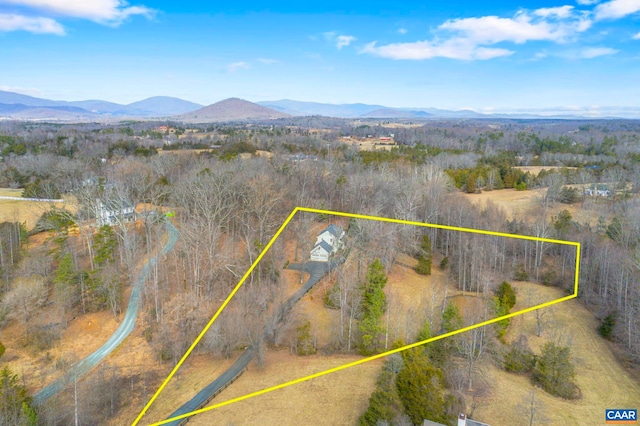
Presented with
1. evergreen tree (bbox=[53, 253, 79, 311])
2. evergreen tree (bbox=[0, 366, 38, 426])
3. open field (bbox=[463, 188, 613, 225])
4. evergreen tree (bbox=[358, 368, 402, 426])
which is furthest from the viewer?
open field (bbox=[463, 188, 613, 225])

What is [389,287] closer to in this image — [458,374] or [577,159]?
[458,374]

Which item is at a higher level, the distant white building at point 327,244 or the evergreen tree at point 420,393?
the distant white building at point 327,244

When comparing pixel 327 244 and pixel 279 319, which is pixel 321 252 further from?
pixel 279 319

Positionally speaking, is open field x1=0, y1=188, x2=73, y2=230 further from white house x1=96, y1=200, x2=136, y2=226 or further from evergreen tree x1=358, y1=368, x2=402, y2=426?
evergreen tree x1=358, y1=368, x2=402, y2=426

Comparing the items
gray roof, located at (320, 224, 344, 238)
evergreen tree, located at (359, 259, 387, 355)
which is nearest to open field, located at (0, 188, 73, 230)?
gray roof, located at (320, 224, 344, 238)

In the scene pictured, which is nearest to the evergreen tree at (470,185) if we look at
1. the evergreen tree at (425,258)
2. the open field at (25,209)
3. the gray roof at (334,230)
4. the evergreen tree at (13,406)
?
the evergreen tree at (425,258)

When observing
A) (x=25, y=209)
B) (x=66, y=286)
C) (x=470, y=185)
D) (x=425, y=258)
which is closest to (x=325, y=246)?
(x=425, y=258)

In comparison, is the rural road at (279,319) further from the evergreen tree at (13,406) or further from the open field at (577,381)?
the open field at (577,381)

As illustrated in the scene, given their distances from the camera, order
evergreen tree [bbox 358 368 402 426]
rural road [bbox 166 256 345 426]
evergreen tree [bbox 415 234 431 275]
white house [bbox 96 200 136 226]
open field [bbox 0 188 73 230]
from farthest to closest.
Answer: open field [bbox 0 188 73 230]
white house [bbox 96 200 136 226]
evergreen tree [bbox 415 234 431 275]
rural road [bbox 166 256 345 426]
evergreen tree [bbox 358 368 402 426]
